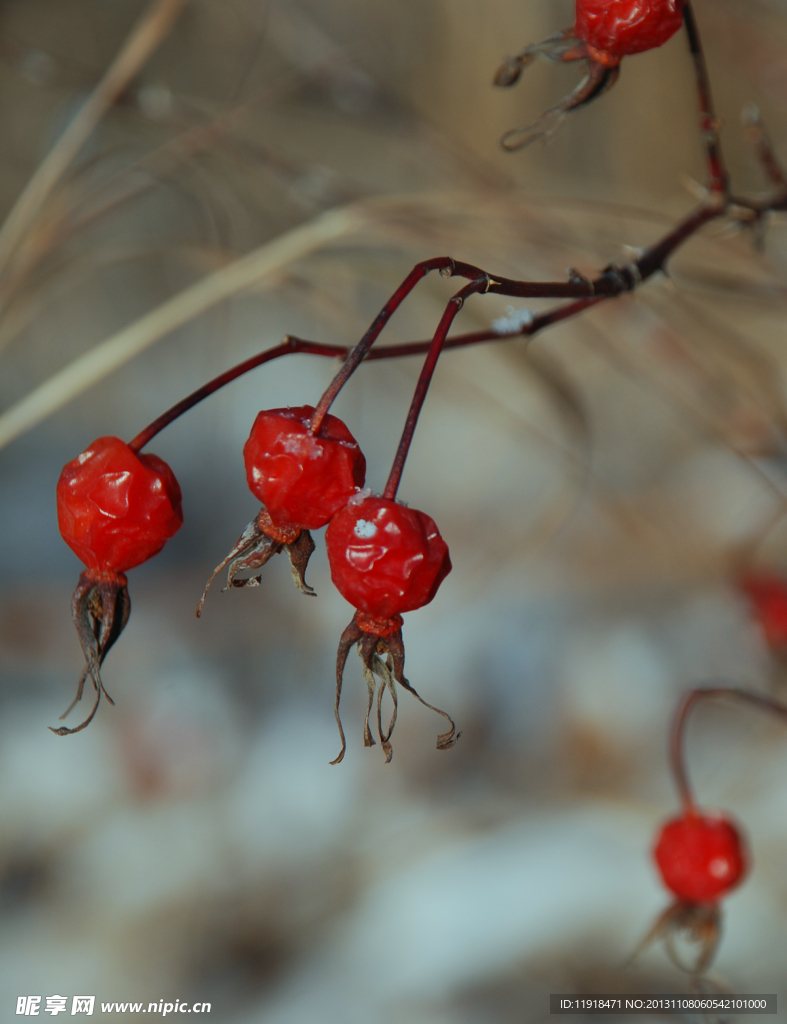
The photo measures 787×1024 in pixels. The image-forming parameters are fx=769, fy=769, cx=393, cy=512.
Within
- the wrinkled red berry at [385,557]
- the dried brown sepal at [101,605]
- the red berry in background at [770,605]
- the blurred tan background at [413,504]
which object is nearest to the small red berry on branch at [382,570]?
the wrinkled red berry at [385,557]

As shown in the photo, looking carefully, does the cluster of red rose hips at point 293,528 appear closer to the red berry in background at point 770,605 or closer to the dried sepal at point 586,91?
the dried sepal at point 586,91

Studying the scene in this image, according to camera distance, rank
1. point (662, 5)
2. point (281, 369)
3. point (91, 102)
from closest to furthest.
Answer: point (662, 5), point (91, 102), point (281, 369)

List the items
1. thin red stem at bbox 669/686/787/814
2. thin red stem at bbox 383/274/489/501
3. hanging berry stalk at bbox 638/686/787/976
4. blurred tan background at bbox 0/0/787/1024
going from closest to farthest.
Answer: thin red stem at bbox 383/274/489/501
thin red stem at bbox 669/686/787/814
hanging berry stalk at bbox 638/686/787/976
blurred tan background at bbox 0/0/787/1024

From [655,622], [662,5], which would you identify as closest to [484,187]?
[662,5]

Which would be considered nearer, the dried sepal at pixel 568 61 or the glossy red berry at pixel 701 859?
the dried sepal at pixel 568 61

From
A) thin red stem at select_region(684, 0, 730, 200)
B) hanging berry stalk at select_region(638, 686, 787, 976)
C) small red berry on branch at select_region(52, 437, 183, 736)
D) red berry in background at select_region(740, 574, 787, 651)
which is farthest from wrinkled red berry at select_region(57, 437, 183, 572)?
red berry in background at select_region(740, 574, 787, 651)

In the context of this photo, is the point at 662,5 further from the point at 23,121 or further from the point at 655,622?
Answer: the point at 23,121

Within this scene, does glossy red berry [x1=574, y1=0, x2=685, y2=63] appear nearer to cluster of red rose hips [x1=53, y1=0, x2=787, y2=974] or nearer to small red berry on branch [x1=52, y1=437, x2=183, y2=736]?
cluster of red rose hips [x1=53, y1=0, x2=787, y2=974]
